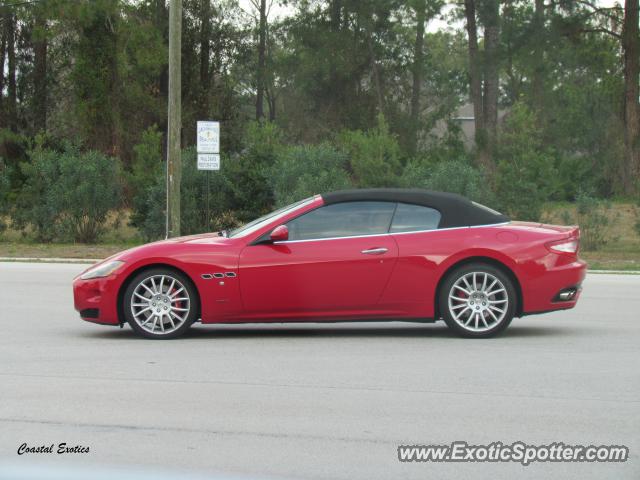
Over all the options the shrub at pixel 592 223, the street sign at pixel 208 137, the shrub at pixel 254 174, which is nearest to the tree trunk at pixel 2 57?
the shrub at pixel 254 174

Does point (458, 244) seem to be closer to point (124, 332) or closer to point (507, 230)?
point (507, 230)

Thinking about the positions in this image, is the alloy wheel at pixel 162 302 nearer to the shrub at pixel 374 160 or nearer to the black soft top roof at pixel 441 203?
the black soft top roof at pixel 441 203

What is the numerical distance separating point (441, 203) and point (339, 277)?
128 centimetres

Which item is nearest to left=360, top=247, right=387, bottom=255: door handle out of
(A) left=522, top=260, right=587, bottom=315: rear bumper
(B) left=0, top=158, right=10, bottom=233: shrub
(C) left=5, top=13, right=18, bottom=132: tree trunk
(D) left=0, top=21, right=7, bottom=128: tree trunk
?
(A) left=522, top=260, right=587, bottom=315: rear bumper

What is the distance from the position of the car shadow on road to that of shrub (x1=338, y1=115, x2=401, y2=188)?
14.0 m

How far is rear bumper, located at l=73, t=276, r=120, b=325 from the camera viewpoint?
33.5 ft

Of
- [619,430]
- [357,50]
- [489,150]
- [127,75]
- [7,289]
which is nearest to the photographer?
[619,430]

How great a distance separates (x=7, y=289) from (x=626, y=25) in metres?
29.5

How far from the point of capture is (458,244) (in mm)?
10172

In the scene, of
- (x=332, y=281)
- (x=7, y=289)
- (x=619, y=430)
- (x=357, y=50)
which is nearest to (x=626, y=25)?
(x=357, y=50)

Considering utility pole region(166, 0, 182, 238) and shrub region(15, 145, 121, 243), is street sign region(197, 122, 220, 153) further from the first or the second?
shrub region(15, 145, 121, 243)

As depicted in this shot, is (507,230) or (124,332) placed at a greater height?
(507,230)

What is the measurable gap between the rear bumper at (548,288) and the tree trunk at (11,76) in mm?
36833

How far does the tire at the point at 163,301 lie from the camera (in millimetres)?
10180
